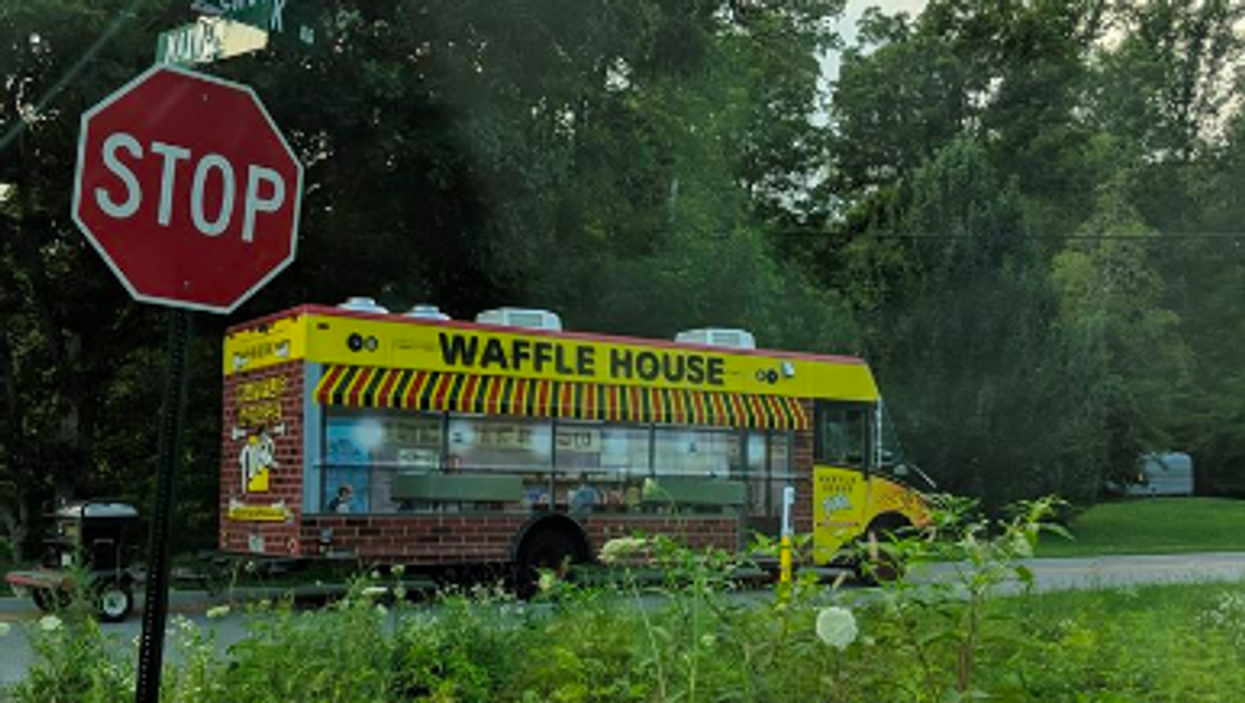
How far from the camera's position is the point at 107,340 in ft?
64.6

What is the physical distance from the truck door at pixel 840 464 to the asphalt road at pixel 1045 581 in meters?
2.38

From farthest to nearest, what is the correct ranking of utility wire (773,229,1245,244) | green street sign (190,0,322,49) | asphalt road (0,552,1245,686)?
1. utility wire (773,229,1245,244)
2. asphalt road (0,552,1245,686)
3. green street sign (190,0,322,49)

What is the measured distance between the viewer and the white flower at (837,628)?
10.8 ft

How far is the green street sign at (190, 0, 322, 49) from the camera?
4219 mm

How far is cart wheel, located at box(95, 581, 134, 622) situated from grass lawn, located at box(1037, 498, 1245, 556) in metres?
18.9

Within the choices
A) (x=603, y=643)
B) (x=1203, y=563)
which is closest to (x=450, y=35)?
(x=603, y=643)

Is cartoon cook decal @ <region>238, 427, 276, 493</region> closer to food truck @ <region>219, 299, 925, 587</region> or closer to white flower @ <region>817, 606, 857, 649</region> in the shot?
food truck @ <region>219, 299, 925, 587</region>

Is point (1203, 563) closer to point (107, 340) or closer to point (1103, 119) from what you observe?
point (107, 340)

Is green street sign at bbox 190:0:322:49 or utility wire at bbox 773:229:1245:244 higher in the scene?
utility wire at bbox 773:229:1245:244

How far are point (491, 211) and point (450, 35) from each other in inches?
93.1

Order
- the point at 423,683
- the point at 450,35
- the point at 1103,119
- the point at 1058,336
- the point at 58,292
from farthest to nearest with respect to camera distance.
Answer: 1. the point at 1103,119
2. the point at 1058,336
3. the point at 58,292
4. the point at 450,35
5. the point at 423,683

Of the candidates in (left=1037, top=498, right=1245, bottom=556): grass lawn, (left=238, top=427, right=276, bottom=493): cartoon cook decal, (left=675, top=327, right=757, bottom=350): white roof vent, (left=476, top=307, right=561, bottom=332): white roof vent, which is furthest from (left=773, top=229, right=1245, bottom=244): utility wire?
(left=238, top=427, right=276, bottom=493): cartoon cook decal

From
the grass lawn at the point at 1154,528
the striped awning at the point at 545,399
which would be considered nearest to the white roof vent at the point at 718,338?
the striped awning at the point at 545,399

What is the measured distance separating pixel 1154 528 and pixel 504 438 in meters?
28.8
